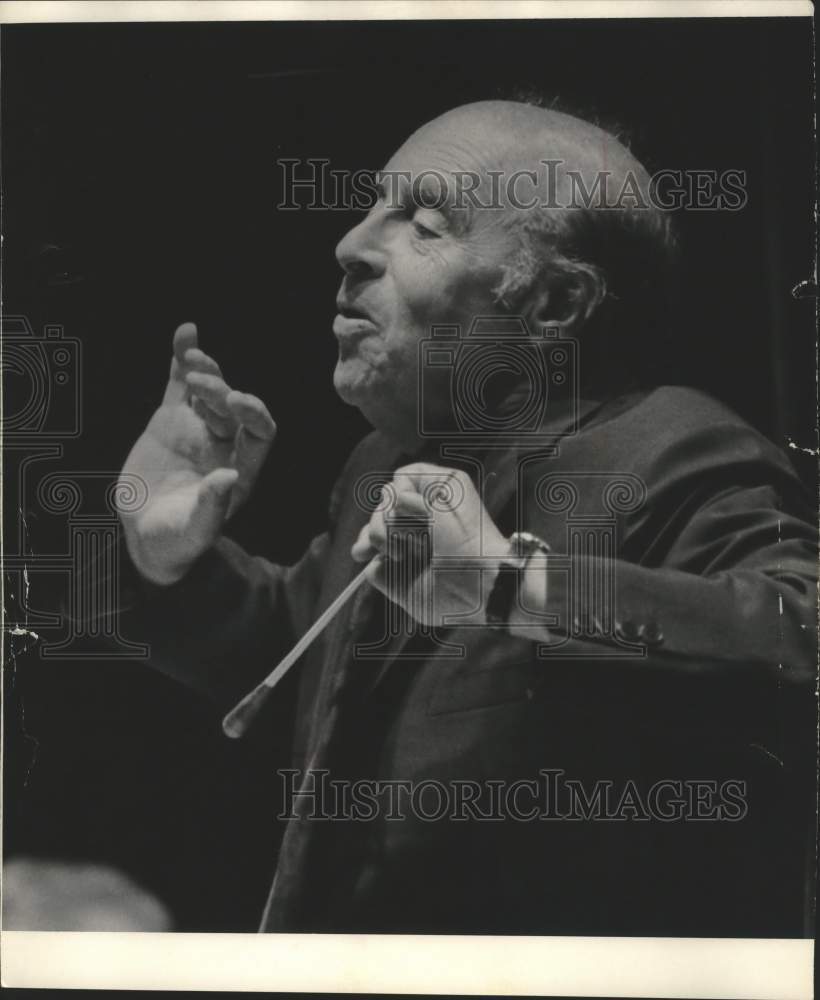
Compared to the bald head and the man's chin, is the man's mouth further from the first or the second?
the bald head

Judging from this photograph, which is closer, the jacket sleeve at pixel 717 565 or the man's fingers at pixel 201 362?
the jacket sleeve at pixel 717 565

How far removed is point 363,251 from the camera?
1847 millimetres

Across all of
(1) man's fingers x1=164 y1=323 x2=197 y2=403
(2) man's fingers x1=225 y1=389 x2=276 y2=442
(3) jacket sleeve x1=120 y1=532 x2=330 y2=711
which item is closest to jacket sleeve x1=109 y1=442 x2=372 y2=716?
(3) jacket sleeve x1=120 y1=532 x2=330 y2=711

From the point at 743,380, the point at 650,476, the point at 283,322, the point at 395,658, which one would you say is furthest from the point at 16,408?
the point at 743,380

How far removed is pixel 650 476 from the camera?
1.78m

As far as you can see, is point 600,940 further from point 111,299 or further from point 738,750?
point 111,299

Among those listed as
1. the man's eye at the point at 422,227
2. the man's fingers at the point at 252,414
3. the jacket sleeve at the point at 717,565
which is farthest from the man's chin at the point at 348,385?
the jacket sleeve at the point at 717,565

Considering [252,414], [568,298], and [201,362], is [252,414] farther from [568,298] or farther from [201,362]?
[568,298]

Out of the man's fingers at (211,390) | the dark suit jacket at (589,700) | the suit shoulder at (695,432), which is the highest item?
the man's fingers at (211,390)

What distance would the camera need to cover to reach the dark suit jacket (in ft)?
5.81

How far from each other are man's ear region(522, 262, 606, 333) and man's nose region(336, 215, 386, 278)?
0.24 metres

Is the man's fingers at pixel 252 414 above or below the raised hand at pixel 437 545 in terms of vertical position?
above

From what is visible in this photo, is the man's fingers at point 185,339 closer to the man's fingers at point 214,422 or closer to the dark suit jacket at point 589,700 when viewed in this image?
the man's fingers at point 214,422

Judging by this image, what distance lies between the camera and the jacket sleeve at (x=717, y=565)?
1.75 m
